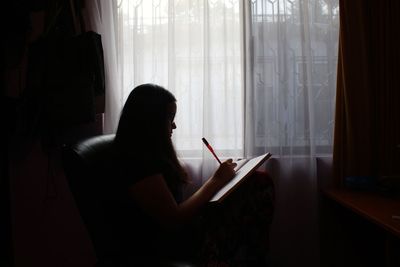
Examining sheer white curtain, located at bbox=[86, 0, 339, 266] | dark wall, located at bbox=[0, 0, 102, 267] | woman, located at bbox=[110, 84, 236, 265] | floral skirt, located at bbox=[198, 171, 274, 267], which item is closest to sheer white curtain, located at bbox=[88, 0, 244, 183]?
sheer white curtain, located at bbox=[86, 0, 339, 266]

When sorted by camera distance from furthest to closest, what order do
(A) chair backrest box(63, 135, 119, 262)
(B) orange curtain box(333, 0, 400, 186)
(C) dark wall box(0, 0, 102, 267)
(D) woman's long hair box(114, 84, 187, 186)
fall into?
(B) orange curtain box(333, 0, 400, 186)
(C) dark wall box(0, 0, 102, 267)
(D) woman's long hair box(114, 84, 187, 186)
(A) chair backrest box(63, 135, 119, 262)

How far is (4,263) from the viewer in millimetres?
1595

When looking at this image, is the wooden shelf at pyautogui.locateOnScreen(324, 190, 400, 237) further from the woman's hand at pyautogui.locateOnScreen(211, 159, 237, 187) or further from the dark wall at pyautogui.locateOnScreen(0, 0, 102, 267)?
the dark wall at pyautogui.locateOnScreen(0, 0, 102, 267)

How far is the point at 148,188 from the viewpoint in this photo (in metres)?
0.94

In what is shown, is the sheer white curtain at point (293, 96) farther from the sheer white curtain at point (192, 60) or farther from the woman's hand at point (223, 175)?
the woman's hand at point (223, 175)

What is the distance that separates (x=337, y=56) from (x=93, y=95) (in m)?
1.24

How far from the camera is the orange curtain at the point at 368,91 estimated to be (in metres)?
1.65

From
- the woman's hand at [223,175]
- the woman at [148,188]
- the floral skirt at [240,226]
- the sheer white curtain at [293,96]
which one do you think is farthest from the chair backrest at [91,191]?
the sheer white curtain at [293,96]

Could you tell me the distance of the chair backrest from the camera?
2.90ft

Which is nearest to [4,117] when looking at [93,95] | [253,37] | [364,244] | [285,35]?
[93,95]

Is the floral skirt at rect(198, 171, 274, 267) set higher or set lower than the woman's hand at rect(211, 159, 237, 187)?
lower

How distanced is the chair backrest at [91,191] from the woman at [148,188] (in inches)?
1.6

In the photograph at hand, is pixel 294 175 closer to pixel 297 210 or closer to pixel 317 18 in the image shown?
pixel 297 210

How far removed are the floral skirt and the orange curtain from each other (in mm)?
575
